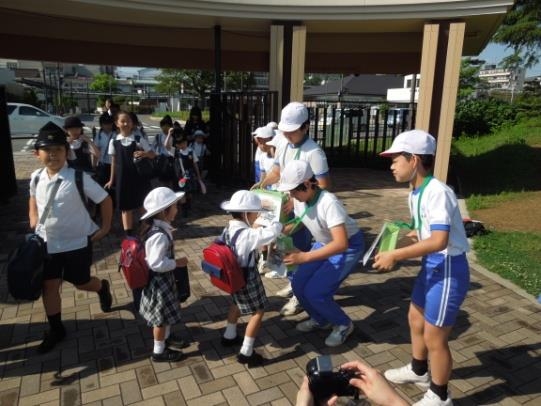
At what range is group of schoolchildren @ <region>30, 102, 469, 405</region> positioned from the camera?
2.61 m

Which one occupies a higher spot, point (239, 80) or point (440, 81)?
point (239, 80)

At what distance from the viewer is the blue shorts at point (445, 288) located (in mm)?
2594

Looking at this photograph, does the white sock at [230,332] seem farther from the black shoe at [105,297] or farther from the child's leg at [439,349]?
the child's leg at [439,349]

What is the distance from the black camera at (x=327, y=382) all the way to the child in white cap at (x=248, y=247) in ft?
4.99

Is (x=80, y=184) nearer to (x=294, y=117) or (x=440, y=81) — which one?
(x=294, y=117)

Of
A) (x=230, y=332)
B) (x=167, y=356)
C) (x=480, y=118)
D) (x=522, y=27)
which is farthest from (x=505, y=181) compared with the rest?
(x=522, y=27)

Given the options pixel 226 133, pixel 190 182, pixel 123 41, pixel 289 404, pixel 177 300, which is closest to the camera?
pixel 289 404

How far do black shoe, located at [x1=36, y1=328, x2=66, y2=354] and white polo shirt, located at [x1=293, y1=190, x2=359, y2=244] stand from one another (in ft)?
7.57

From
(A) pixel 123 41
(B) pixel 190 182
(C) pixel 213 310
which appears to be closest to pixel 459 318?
(C) pixel 213 310

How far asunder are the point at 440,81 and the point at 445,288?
7038mm

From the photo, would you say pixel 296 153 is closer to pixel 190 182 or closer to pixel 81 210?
pixel 81 210

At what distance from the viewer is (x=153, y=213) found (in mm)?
3018

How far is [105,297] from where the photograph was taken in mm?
4039

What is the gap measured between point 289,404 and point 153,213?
5.42ft
